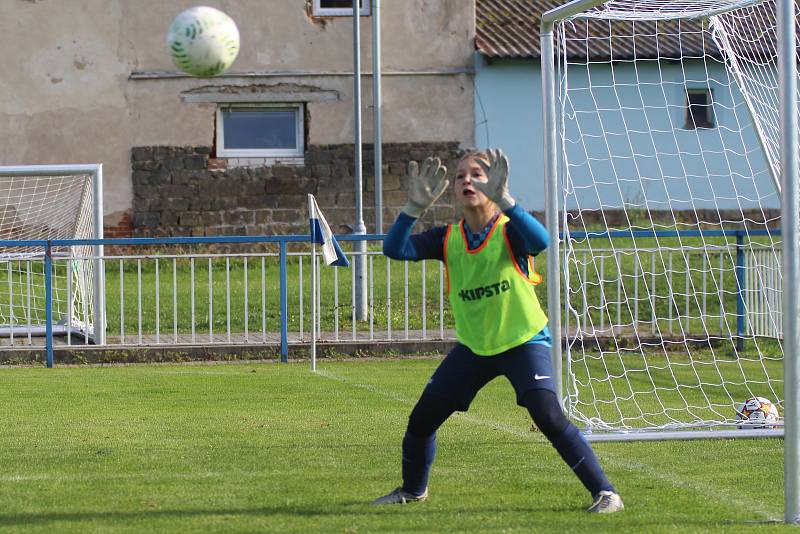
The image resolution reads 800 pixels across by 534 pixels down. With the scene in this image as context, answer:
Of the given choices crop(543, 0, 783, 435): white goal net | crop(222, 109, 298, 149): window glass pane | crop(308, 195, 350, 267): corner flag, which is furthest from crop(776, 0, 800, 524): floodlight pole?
crop(222, 109, 298, 149): window glass pane

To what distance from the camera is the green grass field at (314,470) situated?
Answer: 5613 mm

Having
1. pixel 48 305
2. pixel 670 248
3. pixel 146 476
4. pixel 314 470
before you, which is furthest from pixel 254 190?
pixel 146 476

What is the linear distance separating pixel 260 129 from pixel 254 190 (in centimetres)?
117

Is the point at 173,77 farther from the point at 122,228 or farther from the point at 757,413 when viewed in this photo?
the point at 757,413

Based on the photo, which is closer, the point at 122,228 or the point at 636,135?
the point at 636,135

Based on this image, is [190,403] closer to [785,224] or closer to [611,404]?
[611,404]

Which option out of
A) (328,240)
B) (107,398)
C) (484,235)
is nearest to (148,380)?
(107,398)

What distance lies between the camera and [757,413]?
858 centimetres

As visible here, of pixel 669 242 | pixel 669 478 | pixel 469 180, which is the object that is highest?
pixel 469 180

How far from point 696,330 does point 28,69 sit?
1326cm

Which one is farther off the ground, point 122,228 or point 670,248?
point 122,228

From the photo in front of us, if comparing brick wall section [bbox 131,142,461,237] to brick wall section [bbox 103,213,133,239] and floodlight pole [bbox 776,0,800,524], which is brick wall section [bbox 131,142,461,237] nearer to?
brick wall section [bbox 103,213,133,239]

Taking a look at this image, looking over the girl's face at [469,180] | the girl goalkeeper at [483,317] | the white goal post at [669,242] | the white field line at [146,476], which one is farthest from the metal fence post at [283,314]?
the girl's face at [469,180]

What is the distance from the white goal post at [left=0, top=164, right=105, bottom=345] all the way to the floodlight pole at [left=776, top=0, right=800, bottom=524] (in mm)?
9722
